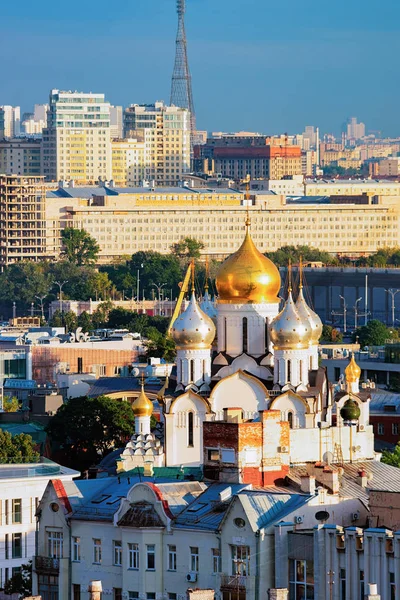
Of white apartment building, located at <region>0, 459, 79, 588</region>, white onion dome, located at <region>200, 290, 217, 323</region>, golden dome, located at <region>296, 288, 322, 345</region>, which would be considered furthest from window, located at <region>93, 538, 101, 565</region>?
white onion dome, located at <region>200, 290, 217, 323</region>

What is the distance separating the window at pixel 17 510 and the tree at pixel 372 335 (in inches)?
2483

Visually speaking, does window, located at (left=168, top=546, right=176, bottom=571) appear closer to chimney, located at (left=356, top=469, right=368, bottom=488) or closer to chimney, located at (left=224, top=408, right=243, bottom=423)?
chimney, located at (left=224, top=408, right=243, bottom=423)

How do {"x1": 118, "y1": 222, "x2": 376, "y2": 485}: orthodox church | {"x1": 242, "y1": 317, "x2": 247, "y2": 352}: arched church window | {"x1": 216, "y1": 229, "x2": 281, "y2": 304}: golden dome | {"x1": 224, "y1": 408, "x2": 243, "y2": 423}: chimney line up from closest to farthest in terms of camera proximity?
{"x1": 224, "y1": 408, "x2": 243, "y2": 423}: chimney → {"x1": 118, "y1": 222, "x2": 376, "y2": 485}: orthodox church → {"x1": 242, "y1": 317, "x2": 247, "y2": 352}: arched church window → {"x1": 216, "y1": 229, "x2": 281, "y2": 304}: golden dome

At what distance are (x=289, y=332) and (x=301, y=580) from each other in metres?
21.0

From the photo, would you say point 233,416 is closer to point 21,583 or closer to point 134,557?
point 21,583

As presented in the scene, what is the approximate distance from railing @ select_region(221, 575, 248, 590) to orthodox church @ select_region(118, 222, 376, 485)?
1341 cm

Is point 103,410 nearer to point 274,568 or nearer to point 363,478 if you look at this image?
point 363,478

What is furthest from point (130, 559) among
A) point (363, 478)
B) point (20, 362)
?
point (20, 362)

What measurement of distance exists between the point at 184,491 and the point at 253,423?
2454 millimetres

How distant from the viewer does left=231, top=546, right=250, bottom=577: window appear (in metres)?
39.2

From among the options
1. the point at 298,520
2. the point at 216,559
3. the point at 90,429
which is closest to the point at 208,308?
the point at 90,429

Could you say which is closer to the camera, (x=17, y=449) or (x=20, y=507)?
(x=20, y=507)

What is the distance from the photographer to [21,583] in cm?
4438

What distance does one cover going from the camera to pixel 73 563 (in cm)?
4203
